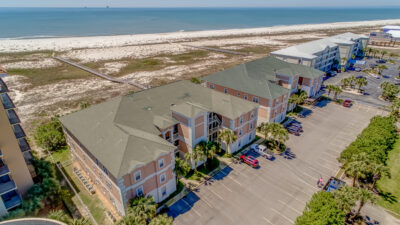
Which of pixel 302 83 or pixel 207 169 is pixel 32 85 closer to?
pixel 207 169

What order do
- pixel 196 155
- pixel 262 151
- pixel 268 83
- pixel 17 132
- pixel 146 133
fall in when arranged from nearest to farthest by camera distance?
pixel 17 132, pixel 146 133, pixel 196 155, pixel 262 151, pixel 268 83

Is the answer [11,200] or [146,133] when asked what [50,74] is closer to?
[11,200]

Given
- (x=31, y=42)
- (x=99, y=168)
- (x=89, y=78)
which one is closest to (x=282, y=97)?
(x=99, y=168)

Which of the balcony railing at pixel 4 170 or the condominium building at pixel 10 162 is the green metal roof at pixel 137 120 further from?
the balcony railing at pixel 4 170

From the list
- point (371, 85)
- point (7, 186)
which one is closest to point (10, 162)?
point (7, 186)

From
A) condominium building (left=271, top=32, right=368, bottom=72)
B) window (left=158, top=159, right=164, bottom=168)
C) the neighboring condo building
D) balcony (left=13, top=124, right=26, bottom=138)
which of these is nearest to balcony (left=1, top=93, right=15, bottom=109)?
balcony (left=13, top=124, right=26, bottom=138)

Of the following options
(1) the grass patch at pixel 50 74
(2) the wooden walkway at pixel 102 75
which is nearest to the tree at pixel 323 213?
(2) the wooden walkway at pixel 102 75

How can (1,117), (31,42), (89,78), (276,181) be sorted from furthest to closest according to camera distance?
(31,42), (89,78), (276,181), (1,117)
